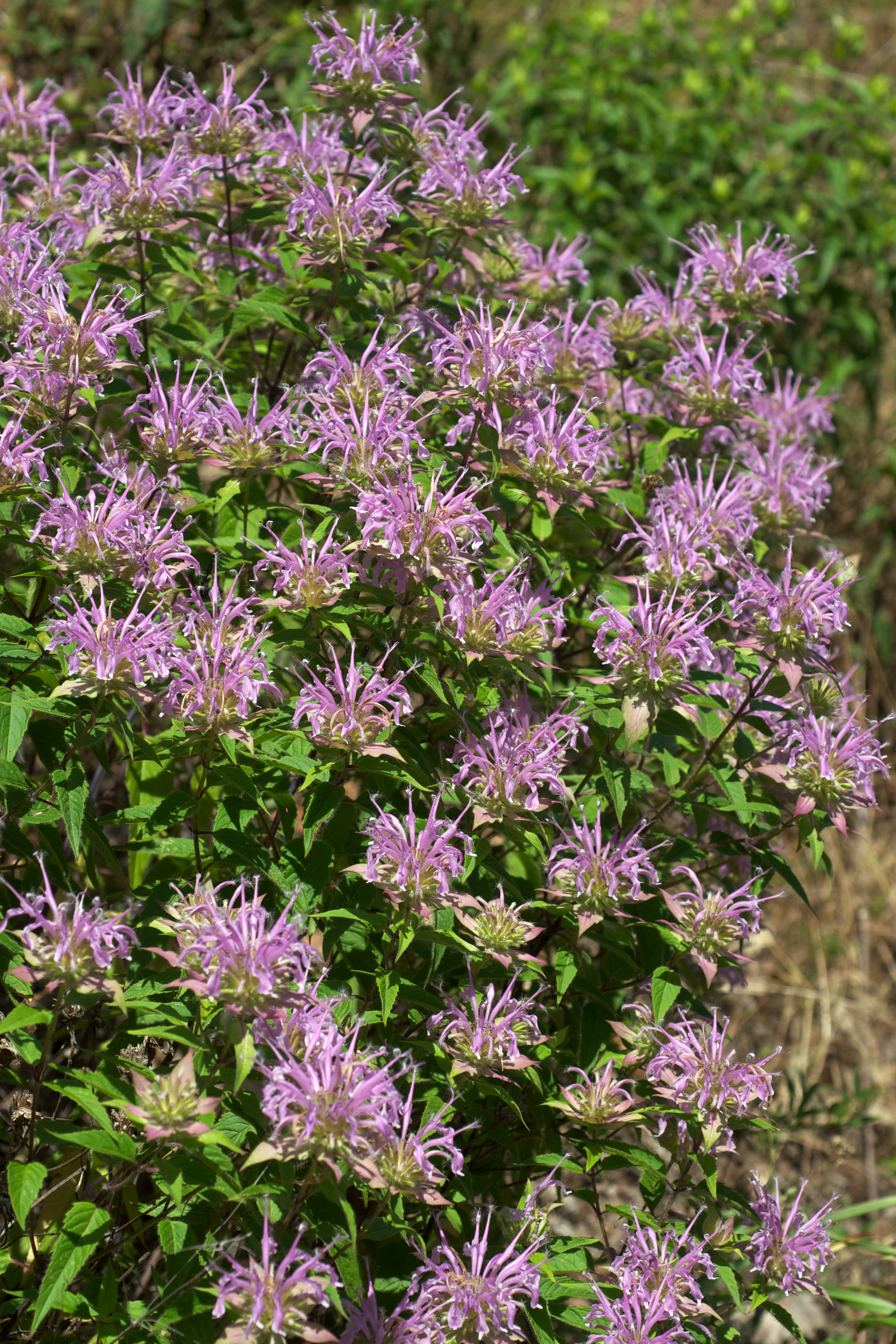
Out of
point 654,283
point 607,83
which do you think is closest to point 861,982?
point 654,283

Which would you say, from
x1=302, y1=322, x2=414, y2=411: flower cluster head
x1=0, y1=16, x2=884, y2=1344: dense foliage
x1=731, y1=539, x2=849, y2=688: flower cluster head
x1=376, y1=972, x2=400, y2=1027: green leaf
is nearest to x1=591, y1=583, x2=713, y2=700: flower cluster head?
x1=0, y1=16, x2=884, y2=1344: dense foliage

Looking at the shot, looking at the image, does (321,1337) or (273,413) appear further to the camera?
(273,413)

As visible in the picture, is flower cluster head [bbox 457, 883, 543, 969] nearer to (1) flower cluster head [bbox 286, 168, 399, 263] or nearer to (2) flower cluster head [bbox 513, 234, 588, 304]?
(1) flower cluster head [bbox 286, 168, 399, 263]

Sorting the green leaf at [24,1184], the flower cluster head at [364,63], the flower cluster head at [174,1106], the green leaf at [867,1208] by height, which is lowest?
the green leaf at [867,1208]

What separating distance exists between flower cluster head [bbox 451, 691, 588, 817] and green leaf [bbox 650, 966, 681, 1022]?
1.10 ft

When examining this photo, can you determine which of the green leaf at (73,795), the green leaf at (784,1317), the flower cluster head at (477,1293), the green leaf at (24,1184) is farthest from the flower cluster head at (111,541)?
the green leaf at (784,1317)

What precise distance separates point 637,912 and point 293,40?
4.82m

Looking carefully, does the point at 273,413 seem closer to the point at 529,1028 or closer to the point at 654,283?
the point at 529,1028

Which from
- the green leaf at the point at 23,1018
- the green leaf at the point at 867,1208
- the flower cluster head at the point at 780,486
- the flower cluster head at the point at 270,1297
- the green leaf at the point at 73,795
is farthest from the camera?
the green leaf at the point at 867,1208

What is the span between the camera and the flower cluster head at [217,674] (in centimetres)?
180

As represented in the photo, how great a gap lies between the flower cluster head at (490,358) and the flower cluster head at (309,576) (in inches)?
14.2

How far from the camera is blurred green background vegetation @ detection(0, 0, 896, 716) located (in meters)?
5.25

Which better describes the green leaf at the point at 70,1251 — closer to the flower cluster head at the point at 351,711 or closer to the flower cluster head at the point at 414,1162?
the flower cluster head at the point at 414,1162

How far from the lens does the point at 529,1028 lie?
2.00 metres
